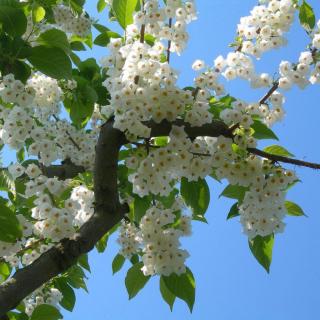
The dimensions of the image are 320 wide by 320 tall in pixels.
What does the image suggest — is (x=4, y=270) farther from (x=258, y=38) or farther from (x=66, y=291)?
(x=258, y=38)

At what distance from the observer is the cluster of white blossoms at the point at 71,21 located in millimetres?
5277

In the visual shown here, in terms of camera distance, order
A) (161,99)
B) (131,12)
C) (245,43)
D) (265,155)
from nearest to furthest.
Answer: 1. (161,99)
2. (265,155)
3. (131,12)
4. (245,43)

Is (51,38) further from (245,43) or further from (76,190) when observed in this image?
(245,43)

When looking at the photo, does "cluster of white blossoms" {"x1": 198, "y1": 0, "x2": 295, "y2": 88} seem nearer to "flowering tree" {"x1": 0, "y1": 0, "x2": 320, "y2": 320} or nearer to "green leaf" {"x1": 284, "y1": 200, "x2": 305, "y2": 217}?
"flowering tree" {"x1": 0, "y1": 0, "x2": 320, "y2": 320}

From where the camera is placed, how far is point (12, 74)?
378 centimetres

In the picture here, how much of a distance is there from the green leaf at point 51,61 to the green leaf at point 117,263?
197 cm

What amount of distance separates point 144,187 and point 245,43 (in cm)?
165

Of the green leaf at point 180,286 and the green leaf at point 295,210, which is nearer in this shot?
the green leaf at point 180,286

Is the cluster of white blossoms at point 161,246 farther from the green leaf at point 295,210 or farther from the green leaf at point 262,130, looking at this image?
the green leaf at point 295,210

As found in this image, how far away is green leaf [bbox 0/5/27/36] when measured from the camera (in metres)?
3.76

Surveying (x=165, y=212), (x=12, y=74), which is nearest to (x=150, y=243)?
(x=165, y=212)

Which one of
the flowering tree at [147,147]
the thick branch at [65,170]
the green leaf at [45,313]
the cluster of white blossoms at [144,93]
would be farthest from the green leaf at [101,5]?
the green leaf at [45,313]

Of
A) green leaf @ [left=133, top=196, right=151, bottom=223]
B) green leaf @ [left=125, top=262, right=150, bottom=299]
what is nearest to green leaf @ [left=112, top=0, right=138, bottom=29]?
green leaf @ [left=133, top=196, right=151, bottom=223]

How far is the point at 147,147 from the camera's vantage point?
3.58 m
